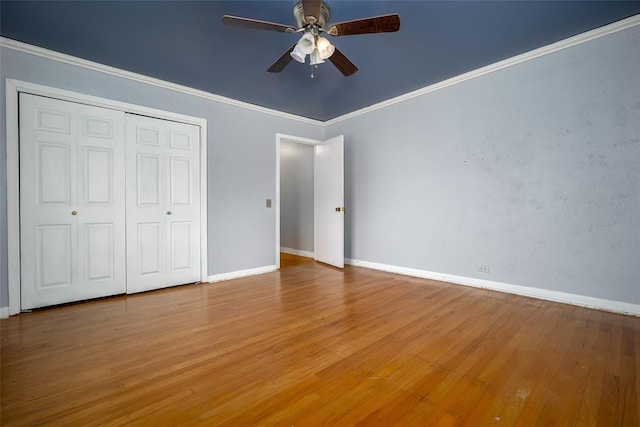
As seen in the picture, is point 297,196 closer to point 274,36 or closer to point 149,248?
point 149,248

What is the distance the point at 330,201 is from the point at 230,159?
1.76 meters

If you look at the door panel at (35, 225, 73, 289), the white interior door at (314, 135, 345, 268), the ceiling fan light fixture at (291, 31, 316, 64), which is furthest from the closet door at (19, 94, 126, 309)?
the white interior door at (314, 135, 345, 268)

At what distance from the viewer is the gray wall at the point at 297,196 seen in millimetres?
5656

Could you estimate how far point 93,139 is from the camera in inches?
115

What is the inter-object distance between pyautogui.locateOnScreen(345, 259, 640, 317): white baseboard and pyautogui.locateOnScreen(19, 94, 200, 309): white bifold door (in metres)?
3.14

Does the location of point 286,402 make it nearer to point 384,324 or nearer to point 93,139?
point 384,324

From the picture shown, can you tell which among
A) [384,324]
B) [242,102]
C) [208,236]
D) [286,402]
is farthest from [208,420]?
[242,102]

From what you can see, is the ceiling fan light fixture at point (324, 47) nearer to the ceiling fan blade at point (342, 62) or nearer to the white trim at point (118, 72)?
the ceiling fan blade at point (342, 62)

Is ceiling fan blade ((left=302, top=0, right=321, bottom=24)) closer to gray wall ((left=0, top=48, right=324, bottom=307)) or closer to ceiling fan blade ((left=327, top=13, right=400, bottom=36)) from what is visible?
ceiling fan blade ((left=327, top=13, right=400, bottom=36))

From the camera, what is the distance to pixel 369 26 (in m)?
1.90

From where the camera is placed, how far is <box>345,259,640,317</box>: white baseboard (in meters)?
2.45

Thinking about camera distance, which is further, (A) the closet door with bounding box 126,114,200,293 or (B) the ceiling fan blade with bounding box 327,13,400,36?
(A) the closet door with bounding box 126,114,200,293

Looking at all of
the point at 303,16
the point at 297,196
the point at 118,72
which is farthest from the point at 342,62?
the point at 297,196

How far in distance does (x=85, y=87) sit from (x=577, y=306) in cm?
564
